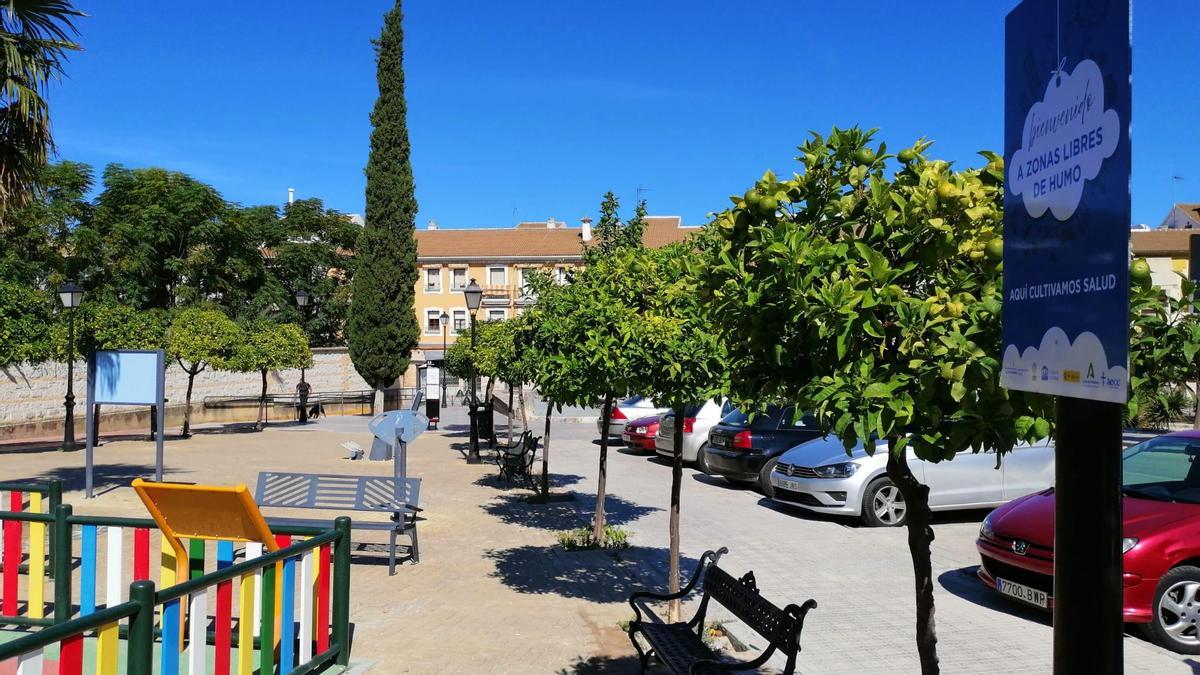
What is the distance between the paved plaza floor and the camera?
6184 mm

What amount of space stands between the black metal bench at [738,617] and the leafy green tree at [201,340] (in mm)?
22426

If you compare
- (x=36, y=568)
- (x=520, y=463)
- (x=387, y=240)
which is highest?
(x=387, y=240)

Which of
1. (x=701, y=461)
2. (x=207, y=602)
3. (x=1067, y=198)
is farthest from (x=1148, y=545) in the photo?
(x=701, y=461)

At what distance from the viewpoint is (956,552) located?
9875 millimetres

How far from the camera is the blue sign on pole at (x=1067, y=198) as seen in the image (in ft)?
6.62

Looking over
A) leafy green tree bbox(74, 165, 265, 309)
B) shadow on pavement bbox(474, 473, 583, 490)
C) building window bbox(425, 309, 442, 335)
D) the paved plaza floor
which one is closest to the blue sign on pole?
the paved plaza floor

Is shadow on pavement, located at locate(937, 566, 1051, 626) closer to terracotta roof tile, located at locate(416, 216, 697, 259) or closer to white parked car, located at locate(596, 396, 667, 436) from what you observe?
white parked car, located at locate(596, 396, 667, 436)

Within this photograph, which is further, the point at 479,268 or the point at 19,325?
the point at 479,268

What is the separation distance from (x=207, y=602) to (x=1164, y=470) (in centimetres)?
Result: 766

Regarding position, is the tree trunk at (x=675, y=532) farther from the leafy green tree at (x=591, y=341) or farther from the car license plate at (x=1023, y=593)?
the car license plate at (x=1023, y=593)

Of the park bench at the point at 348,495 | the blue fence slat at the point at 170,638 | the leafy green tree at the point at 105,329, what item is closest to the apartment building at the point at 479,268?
the leafy green tree at the point at 105,329

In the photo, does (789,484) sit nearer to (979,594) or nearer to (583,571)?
(979,594)

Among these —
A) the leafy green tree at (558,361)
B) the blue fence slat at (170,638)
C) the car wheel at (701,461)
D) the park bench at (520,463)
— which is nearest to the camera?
the blue fence slat at (170,638)

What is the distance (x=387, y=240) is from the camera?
36.0 meters
